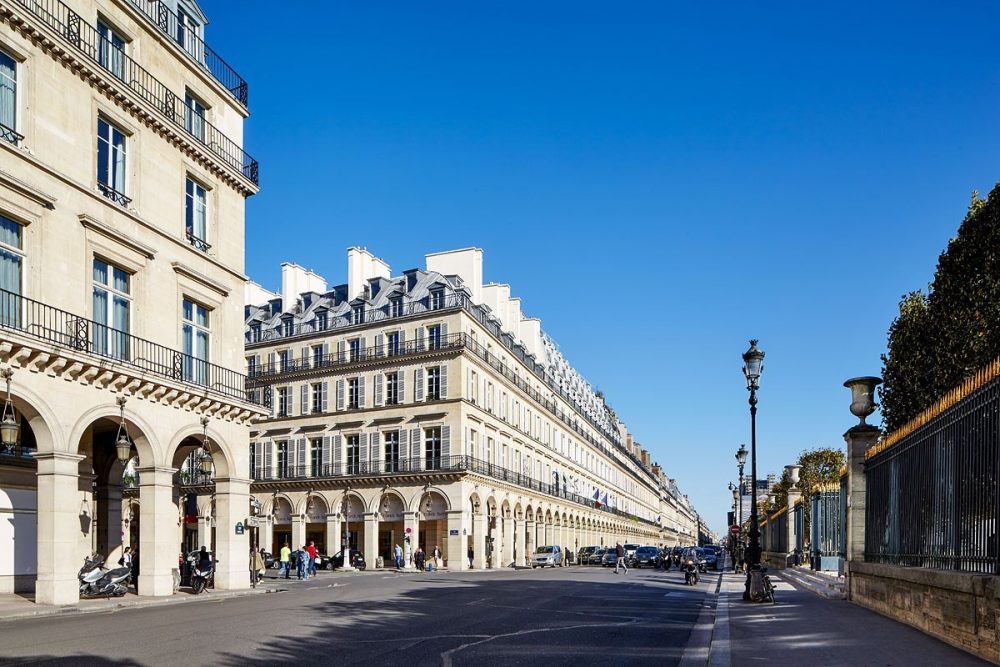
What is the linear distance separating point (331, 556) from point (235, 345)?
93.4 ft

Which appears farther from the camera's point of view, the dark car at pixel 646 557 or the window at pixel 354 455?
the window at pixel 354 455

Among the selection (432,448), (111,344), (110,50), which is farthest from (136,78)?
(432,448)

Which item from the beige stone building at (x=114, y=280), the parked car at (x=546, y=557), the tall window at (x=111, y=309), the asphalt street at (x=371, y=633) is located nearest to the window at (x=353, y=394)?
the parked car at (x=546, y=557)

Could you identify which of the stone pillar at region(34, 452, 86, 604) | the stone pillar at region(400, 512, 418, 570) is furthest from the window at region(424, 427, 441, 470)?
the stone pillar at region(34, 452, 86, 604)

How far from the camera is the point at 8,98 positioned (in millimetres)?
19469

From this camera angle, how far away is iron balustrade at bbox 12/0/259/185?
2073 cm

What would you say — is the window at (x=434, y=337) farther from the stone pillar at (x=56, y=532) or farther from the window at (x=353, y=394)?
the stone pillar at (x=56, y=532)

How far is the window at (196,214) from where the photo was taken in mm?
25859

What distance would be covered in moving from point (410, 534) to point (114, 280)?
3418 centimetres

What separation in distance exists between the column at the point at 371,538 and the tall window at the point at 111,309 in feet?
114

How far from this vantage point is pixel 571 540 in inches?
3187

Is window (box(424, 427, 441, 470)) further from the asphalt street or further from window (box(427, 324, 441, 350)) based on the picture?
the asphalt street

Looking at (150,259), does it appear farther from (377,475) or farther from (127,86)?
(377,475)

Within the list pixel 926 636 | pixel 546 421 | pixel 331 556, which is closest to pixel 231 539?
pixel 926 636
